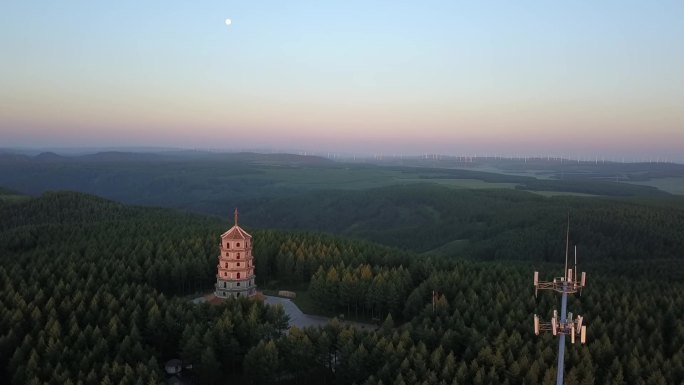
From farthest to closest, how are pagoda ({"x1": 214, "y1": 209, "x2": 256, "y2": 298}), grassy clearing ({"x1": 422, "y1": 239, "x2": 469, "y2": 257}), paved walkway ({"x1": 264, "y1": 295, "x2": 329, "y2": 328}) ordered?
grassy clearing ({"x1": 422, "y1": 239, "x2": 469, "y2": 257}) → paved walkway ({"x1": 264, "y1": 295, "x2": 329, "y2": 328}) → pagoda ({"x1": 214, "y1": 209, "x2": 256, "y2": 298})

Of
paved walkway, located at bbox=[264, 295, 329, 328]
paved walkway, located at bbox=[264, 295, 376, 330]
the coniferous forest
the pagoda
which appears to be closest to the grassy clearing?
the coniferous forest

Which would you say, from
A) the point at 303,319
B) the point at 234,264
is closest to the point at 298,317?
the point at 303,319

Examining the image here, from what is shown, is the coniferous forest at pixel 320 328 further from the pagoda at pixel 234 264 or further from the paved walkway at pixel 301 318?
the pagoda at pixel 234 264

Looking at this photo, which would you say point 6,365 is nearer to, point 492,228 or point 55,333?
point 55,333

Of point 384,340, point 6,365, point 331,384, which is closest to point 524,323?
point 384,340

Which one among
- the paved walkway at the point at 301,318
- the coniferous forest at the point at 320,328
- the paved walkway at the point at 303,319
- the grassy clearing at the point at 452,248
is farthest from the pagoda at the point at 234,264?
the grassy clearing at the point at 452,248

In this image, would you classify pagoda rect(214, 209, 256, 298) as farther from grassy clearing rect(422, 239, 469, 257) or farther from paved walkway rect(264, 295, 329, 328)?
grassy clearing rect(422, 239, 469, 257)
